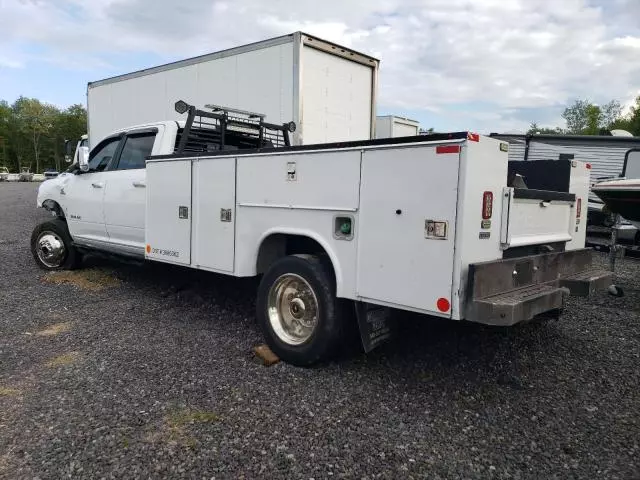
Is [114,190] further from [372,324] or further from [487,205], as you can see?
[487,205]

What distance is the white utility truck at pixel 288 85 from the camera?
847 centimetres

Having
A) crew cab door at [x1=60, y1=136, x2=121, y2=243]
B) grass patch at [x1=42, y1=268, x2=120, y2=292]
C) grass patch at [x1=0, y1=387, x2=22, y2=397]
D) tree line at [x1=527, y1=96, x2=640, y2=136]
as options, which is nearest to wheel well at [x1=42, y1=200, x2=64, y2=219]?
crew cab door at [x1=60, y1=136, x2=121, y2=243]

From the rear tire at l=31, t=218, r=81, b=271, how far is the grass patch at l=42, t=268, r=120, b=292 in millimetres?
158

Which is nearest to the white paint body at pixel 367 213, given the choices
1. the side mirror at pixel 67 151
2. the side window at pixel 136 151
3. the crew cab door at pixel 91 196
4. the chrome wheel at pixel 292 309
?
the chrome wheel at pixel 292 309

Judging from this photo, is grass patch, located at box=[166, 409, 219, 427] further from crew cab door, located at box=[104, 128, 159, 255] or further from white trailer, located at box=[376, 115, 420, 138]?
white trailer, located at box=[376, 115, 420, 138]

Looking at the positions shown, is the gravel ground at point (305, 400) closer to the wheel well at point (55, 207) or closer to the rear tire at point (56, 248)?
the rear tire at point (56, 248)

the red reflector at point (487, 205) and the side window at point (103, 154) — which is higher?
the side window at point (103, 154)

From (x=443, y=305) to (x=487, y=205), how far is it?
691mm

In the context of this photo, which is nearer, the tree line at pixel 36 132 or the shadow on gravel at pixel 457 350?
the shadow on gravel at pixel 457 350

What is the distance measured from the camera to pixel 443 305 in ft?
10.5

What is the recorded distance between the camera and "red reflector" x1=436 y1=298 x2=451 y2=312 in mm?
3195

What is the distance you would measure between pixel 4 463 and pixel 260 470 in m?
1.38

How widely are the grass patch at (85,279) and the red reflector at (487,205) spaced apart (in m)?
5.14

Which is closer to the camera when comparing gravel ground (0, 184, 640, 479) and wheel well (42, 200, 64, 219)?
gravel ground (0, 184, 640, 479)
